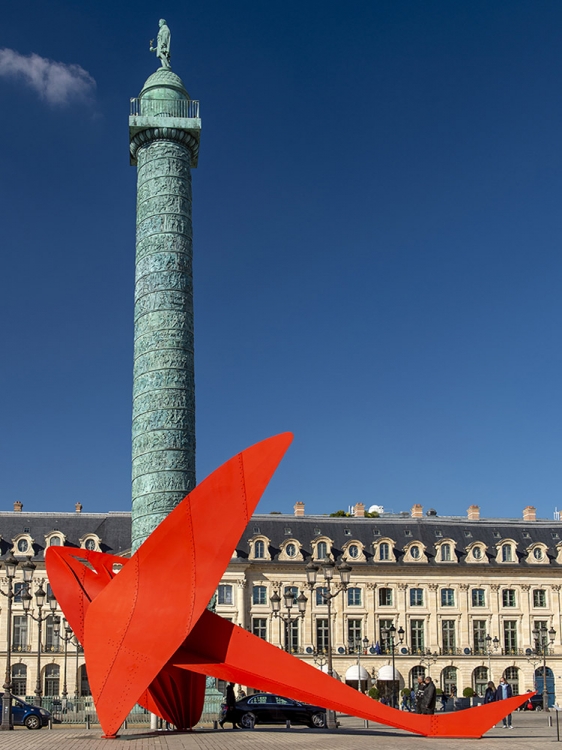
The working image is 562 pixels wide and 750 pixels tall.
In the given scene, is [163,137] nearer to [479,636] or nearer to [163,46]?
[163,46]

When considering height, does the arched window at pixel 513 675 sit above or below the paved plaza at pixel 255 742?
below

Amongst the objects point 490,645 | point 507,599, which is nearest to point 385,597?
point 490,645

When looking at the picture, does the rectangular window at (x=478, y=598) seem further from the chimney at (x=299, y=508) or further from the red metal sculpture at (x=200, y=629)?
the red metal sculpture at (x=200, y=629)

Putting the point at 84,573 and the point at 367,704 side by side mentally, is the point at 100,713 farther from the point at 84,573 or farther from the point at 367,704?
the point at 367,704

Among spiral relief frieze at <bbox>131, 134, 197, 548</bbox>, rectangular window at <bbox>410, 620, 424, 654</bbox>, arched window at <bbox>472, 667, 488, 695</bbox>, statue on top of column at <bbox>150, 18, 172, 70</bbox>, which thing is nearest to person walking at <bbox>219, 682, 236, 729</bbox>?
spiral relief frieze at <bbox>131, 134, 197, 548</bbox>

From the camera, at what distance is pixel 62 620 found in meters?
48.0

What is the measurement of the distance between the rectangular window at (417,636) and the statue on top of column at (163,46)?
103 ft

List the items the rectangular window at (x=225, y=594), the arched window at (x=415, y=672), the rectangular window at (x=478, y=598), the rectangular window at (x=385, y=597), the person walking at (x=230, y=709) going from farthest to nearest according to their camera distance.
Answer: the rectangular window at (x=478, y=598), the rectangular window at (x=385, y=597), the rectangular window at (x=225, y=594), the arched window at (x=415, y=672), the person walking at (x=230, y=709)

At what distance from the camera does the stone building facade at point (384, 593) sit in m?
48.5

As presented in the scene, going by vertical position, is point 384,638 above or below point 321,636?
below

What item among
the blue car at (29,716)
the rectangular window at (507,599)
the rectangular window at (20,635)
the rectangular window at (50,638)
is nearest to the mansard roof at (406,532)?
the rectangular window at (507,599)

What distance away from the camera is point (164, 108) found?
28.6 metres

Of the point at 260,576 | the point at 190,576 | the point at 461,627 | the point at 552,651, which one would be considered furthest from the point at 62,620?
the point at 190,576

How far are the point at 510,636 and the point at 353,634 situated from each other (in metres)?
7.97
